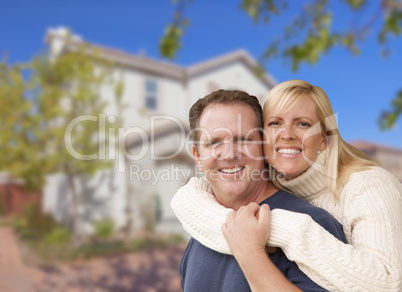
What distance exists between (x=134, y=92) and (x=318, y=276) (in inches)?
558

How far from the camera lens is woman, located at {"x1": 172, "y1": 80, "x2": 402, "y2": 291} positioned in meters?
1.36

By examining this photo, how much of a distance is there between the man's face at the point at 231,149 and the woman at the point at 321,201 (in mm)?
91

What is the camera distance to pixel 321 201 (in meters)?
1.84

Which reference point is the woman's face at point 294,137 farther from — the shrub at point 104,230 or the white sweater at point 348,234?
the shrub at point 104,230

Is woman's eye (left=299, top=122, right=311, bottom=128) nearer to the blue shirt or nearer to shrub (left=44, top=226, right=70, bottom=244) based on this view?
the blue shirt

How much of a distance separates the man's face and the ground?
33.3 feet

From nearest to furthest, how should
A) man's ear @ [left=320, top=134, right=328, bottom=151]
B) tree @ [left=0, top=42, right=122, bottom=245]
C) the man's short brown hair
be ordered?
the man's short brown hair, man's ear @ [left=320, top=134, right=328, bottom=151], tree @ [left=0, top=42, right=122, bottom=245]

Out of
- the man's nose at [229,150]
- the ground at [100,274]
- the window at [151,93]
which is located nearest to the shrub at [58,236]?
the ground at [100,274]

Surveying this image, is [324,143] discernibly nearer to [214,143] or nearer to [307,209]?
[307,209]

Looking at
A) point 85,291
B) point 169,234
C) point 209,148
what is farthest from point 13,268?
point 209,148

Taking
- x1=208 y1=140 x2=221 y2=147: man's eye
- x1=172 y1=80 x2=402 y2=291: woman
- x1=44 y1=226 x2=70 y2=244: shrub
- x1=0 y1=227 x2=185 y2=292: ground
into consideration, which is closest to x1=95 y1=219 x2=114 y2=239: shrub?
x1=0 y1=227 x2=185 y2=292: ground

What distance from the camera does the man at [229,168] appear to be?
1659 millimetres

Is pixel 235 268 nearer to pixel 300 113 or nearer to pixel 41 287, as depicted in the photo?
pixel 300 113

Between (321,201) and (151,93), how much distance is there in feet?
45.8
